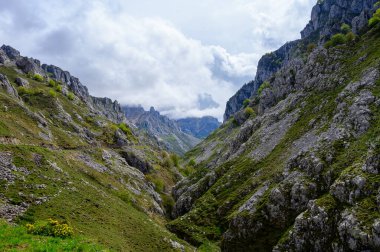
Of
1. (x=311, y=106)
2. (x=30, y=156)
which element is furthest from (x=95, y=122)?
(x=311, y=106)

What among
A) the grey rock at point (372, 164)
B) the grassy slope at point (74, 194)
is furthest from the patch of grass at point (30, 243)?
the grey rock at point (372, 164)

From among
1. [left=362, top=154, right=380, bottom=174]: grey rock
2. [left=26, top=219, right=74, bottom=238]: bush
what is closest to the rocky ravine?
[left=362, top=154, right=380, bottom=174]: grey rock

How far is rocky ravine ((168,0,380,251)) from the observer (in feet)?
162

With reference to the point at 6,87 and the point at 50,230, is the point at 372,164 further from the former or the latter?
the point at 6,87

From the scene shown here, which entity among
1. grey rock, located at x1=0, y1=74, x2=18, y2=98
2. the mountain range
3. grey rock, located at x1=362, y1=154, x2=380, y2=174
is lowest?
grey rock, located at x1=362, y1=154, x2=380, y2=174

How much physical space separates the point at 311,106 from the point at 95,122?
107 meters

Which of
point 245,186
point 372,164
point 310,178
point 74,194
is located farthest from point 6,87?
point 372,164

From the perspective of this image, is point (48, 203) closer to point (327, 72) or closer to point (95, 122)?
point (327, 72)

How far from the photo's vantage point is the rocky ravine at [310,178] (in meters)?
49.3

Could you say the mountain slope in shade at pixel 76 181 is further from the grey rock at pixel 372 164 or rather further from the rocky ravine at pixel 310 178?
the grey rock at pixel 372 164

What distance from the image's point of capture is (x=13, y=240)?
27281 mm

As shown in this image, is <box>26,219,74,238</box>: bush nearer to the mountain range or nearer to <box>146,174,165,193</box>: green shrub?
the mountain range

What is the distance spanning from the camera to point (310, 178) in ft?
206

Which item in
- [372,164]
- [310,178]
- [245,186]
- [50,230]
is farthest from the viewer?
[245,186]
